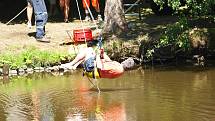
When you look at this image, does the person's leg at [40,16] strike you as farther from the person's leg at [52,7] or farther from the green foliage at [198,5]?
the person's leg at [52,7]

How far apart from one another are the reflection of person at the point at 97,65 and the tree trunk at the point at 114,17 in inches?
227

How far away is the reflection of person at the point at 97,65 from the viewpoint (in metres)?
12.3

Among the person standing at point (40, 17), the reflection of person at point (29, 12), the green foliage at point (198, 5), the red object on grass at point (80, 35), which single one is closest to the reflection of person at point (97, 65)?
the green foliage at point (198, 5)

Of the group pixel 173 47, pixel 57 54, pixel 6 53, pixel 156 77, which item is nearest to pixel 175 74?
pixel 156 77

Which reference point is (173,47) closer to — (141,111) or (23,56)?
(23,56)

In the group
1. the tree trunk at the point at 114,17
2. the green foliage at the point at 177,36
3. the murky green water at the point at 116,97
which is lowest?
the murky green water at the point at 116,97

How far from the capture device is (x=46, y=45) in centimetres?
1775

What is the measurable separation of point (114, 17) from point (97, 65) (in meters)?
6.15

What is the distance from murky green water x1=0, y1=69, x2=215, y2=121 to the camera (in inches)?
423

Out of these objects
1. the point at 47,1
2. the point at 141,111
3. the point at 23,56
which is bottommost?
the point at 141,111

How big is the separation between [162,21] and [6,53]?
623 centimetres

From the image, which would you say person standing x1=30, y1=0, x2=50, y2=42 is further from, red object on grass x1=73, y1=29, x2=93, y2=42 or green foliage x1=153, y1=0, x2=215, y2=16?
Answer: green foliage x1=153, y1=0, x2=215, y2=16

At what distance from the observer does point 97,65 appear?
12.4 metres

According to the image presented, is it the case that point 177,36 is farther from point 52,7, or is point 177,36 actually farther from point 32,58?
point 52,7
